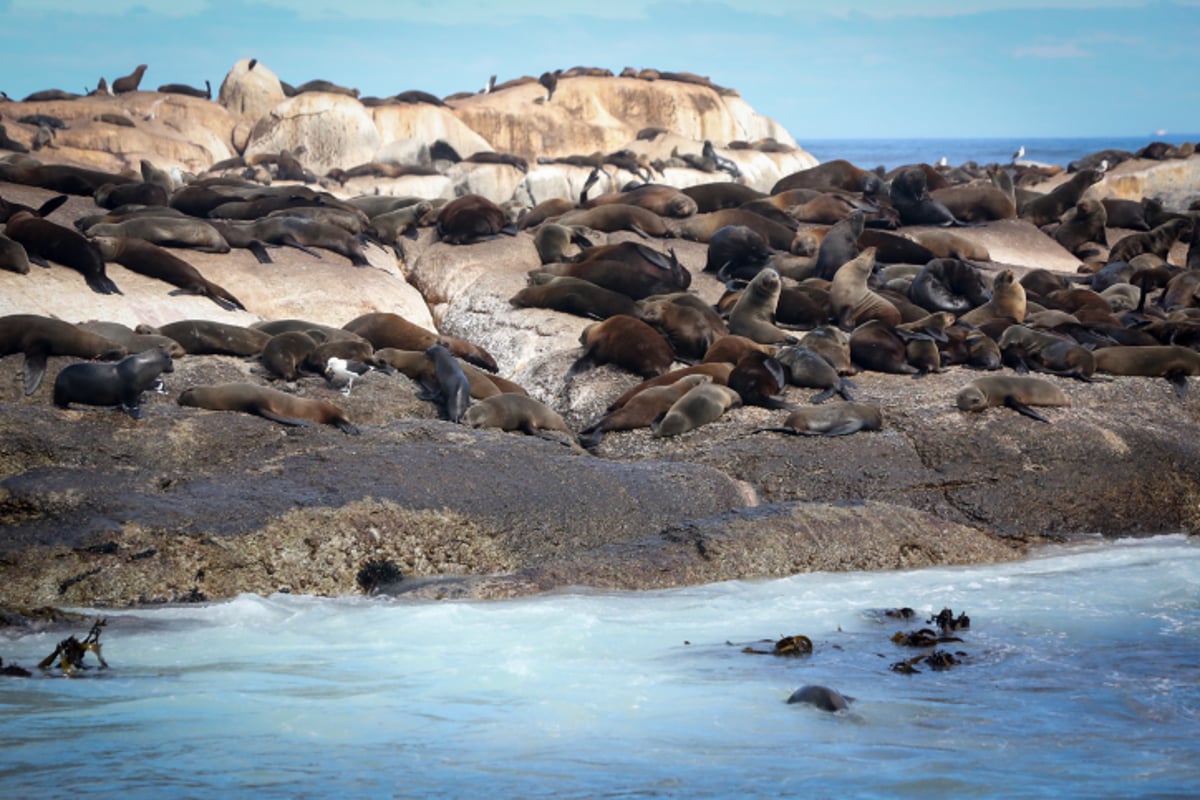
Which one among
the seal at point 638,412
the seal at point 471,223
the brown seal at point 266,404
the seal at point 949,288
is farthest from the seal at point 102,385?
the seal at point 949,288

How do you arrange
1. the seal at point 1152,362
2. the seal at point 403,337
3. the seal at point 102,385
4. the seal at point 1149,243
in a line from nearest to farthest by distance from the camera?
the seal at point 102,385
the seal at point 1152,362
the seal at point 403,337
the seal at point 1149,243

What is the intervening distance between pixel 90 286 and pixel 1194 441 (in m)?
9.42

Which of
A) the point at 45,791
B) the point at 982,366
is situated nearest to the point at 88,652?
the point at 45,791

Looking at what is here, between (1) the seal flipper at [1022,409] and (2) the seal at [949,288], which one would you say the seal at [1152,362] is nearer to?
(1) the seal flipper at [1022,409]

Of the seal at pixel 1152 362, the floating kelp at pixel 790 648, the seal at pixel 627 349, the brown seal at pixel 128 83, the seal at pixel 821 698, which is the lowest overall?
the floating kelp at pixel 790 648

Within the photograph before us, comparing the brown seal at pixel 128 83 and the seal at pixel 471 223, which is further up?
the brown seal at pixel 128 83

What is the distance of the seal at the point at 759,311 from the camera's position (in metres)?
11.3

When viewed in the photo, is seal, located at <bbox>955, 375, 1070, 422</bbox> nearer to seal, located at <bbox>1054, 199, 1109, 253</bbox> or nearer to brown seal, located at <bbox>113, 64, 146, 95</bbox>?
seal, located at <bbox>1054, 199, 1109, 253</bbox>

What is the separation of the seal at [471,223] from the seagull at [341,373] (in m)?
6.10

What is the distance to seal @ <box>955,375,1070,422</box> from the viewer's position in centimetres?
927

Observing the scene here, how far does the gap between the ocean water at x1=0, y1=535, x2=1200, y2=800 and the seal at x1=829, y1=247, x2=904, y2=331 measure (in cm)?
459

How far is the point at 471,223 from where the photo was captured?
15.4 metres

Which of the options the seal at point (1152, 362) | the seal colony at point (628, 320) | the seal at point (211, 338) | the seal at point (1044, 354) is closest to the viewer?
the seal colony at point (628, 320)

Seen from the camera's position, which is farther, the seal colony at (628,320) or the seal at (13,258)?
the seal at (13,258)
